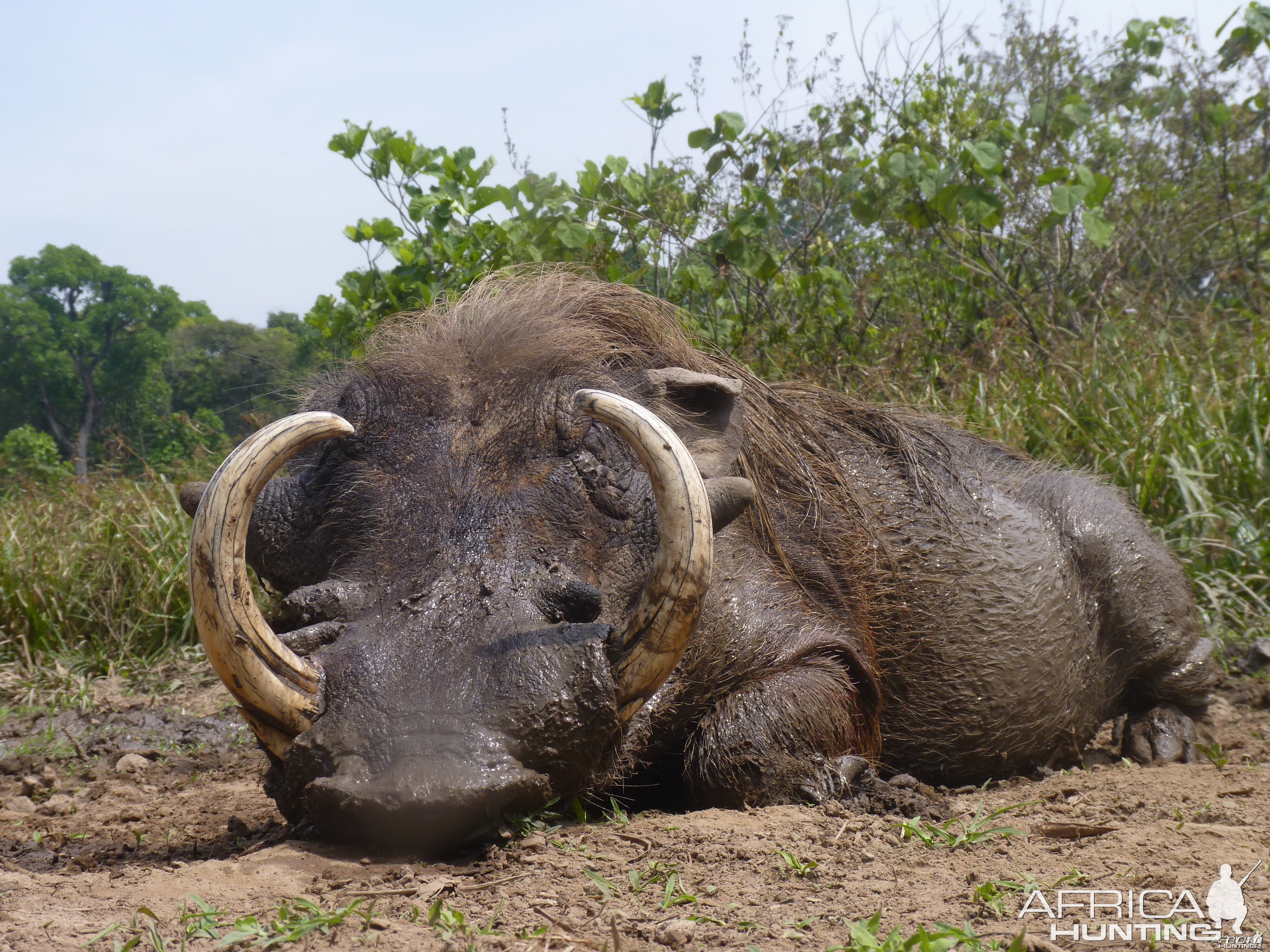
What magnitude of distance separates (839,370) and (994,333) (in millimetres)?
1002

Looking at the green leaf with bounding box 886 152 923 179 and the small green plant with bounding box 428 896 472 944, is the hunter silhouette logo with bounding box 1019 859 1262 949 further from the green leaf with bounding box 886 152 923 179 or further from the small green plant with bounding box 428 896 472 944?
the green leaf with bounding box 886 152 923 179

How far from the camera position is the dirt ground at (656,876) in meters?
1.63

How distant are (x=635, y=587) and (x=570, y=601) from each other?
11.4 inches

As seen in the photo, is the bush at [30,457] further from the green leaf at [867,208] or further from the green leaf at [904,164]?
the green leaf at [904,164]

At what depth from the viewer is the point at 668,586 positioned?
6.99 feet

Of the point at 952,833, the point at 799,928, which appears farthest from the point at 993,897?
the point at 952,833

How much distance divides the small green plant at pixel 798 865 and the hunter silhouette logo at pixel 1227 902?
0.61 meters

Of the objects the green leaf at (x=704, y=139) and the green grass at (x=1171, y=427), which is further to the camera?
the green leaf at (x=704, y=139)

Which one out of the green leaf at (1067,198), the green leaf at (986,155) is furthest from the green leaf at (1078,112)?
the green leaf at (986,155)

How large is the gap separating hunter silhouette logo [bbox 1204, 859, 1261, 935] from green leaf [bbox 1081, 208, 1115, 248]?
505cm

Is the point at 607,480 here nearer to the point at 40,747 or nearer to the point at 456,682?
the point at 456,682

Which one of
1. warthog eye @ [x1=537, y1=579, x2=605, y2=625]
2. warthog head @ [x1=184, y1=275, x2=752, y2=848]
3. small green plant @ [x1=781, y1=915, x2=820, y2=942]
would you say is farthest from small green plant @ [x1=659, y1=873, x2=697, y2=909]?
warthog eye @ [x1=537, y1=579, x2=605, y2=625]

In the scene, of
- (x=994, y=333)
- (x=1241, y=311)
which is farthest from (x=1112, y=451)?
(x=1241, y=311)

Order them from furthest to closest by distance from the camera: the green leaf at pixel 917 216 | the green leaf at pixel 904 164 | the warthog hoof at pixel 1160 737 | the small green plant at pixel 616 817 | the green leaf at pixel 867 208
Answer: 1. the green leaf at pixel 917 216
2. the green leaf at pixel 867 208
3. the green leaf at pixel 904 164
4. the warthog hoof at pixel 1160 737
5. the small green plant at pixel 616 817
